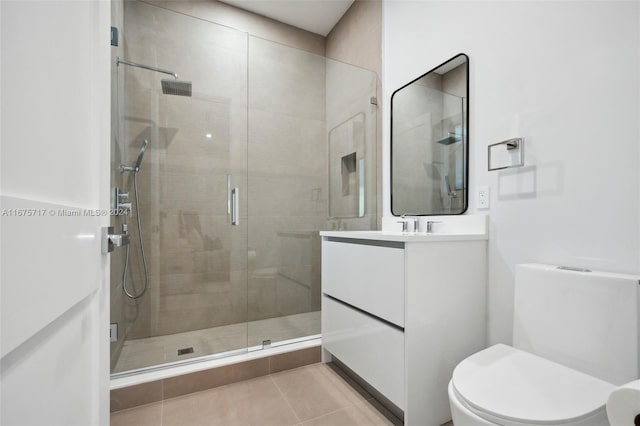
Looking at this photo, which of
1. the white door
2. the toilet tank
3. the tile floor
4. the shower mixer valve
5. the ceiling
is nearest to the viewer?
the white door

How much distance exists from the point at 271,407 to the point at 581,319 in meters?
1.36

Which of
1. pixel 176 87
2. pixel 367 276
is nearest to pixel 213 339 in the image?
pixel 367 276

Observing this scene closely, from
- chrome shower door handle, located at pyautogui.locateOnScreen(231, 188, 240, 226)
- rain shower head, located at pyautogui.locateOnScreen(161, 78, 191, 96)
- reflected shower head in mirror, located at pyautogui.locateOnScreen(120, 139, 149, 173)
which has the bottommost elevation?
chrome shower door handle, located at pyautogui.locateOnScreen(231, 188, 240, 226)

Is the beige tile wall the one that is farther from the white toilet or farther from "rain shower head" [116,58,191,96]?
"rain shower head" [116,58,191,96]

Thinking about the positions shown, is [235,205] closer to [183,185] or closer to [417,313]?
[183,185]

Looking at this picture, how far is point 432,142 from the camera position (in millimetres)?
1815

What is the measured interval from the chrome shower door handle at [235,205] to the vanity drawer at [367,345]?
797 mm

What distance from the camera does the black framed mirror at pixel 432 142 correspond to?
163 centimetres

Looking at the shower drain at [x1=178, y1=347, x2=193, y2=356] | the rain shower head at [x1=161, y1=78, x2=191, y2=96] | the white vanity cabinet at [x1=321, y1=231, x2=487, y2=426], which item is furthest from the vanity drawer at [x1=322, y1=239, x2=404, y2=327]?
the rain shower head at [x1=161, y1=78, x2=191, y2=96]

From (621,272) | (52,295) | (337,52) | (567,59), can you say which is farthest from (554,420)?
(337,52)

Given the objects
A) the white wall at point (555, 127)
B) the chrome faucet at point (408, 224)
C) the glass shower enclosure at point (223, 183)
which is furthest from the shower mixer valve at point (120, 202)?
the white wall at point (555, 127)

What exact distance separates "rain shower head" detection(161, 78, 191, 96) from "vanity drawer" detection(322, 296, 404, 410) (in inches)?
64.5

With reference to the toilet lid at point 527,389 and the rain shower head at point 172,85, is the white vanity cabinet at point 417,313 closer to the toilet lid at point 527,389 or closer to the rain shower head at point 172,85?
the toilet lid at point 527,389

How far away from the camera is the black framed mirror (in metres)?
1.63
